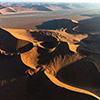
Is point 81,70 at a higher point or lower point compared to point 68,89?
lower

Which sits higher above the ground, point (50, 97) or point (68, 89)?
point (68, 89)

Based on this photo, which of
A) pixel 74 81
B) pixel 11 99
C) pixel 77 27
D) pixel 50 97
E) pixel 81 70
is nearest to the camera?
pixel 50 97

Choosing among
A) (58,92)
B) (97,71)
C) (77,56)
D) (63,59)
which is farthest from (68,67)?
(58,92)

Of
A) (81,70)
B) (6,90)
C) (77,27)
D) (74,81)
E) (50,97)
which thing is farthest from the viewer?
(77,27)

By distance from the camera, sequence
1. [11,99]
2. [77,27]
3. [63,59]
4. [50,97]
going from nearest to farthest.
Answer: [50,97], [11,99], [63,59], [77,27]

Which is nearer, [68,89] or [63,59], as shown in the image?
[68,89]

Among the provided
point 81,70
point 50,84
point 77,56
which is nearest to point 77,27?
point 77,56

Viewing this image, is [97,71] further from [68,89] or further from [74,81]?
[68,89]

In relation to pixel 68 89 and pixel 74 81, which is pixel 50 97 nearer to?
pixel 68 89

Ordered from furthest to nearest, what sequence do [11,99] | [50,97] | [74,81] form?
1. [74,81]
2. [11,99]
3. [50,97]
